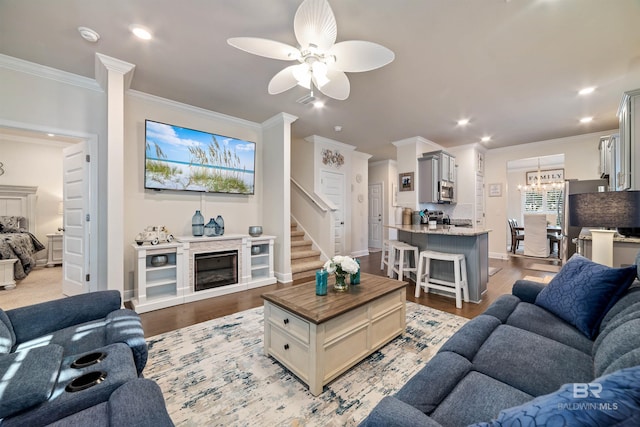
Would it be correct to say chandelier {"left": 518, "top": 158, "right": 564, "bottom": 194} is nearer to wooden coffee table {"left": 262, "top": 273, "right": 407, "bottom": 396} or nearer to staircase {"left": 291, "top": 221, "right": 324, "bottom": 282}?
staircase {"left": 291, "top": 221, "right": 324, "bottom": 282}

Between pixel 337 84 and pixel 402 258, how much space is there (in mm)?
2685

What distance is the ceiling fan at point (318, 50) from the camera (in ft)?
5.31

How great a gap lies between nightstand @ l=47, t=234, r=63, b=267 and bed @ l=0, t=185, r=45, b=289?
22cm

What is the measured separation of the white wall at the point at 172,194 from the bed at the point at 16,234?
2.13m

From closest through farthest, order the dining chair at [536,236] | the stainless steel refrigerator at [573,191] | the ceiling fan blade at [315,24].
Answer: the ceiling fan blade at [315,24] → the stainless steel refrigerator at [573,191] → the dining chair at [536,236]

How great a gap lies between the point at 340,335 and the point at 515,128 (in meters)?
5.36

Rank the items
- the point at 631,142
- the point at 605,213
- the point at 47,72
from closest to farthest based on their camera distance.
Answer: the point at 605,213, the point at 631,142, the point at 47,72

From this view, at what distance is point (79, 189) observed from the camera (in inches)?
124

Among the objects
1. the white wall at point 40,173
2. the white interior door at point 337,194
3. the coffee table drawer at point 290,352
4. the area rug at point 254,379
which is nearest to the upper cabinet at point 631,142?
the area rug at point 254,379

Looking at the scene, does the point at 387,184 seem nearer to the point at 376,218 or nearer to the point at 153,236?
the point at 376,218

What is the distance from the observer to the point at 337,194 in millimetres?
6023

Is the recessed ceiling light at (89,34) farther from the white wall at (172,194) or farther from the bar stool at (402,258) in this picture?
the bar stool at (402,258)

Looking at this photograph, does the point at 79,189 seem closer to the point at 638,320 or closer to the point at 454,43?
the point at 454,43

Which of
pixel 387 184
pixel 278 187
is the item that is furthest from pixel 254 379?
pixel 387 184
